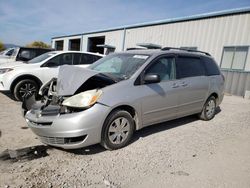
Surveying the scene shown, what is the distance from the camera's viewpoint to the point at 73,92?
3.37 metres

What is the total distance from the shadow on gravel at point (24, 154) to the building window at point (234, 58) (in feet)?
36.1

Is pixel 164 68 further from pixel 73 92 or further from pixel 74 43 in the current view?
pixel 74 43

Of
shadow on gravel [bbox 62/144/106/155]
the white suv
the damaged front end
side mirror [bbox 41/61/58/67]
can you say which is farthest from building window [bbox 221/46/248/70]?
shadow on gravel [bbox 62/144/106/155]

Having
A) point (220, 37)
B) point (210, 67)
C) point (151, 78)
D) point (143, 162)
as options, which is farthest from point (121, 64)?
point (220, 37)

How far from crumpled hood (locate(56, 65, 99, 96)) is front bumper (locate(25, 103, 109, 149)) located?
15.9 inches

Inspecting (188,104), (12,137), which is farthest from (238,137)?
(12,137)

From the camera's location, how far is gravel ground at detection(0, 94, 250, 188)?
2803mm

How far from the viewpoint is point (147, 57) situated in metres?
4.17

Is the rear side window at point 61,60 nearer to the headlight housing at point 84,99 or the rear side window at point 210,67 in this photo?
the headlight housing at point 84,99

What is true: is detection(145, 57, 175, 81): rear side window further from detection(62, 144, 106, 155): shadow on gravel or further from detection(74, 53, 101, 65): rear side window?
detection(74, 53, 101, 65): rear side window

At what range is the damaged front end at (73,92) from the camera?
328 centimetres

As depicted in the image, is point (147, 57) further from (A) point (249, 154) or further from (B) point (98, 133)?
(A) point (249, 154)

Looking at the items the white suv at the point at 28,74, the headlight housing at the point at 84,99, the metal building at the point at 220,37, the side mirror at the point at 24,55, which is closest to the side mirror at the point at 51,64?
the white suv at the point at 28,74

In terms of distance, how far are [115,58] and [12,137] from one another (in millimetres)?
2563
